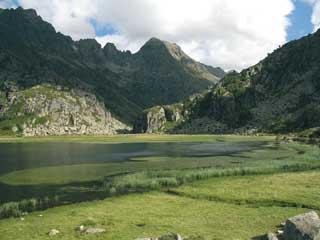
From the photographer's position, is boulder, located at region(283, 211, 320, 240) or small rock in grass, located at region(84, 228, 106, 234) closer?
boulder, located at region(283, 211, 320, 240)

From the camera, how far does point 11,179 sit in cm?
8238

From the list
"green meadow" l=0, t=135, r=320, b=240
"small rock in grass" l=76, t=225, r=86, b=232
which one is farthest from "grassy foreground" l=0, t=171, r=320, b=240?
"small rock in grass" l=76, t=225, r=86, b=232

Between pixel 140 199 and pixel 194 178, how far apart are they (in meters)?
21.0

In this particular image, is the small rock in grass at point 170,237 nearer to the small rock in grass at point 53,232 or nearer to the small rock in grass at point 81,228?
the small rock in grass at point 81,228

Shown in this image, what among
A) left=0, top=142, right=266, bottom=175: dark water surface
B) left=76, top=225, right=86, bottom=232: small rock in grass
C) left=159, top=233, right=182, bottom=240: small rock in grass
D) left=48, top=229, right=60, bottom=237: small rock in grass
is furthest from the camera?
left=0, top=142, right=266, bottom=175: dark water surface

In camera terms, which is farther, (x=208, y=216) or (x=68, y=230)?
(x=208, y=216)

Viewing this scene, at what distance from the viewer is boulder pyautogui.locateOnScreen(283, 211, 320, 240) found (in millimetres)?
28406

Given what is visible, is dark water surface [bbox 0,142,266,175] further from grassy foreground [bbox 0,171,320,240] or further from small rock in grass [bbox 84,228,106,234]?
small rock in grass [bbox 84,228,106,234]

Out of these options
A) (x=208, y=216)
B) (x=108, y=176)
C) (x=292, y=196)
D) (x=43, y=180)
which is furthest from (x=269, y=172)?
(x=43, y=180)

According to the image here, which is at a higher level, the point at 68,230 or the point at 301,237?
the point at 301,237

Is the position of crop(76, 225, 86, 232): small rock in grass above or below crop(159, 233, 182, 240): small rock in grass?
below

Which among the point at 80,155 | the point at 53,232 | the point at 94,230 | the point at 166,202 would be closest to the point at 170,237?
the point at 94,230

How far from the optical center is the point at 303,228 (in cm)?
2931

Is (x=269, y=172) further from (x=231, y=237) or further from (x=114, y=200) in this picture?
(x=231, y=237)
